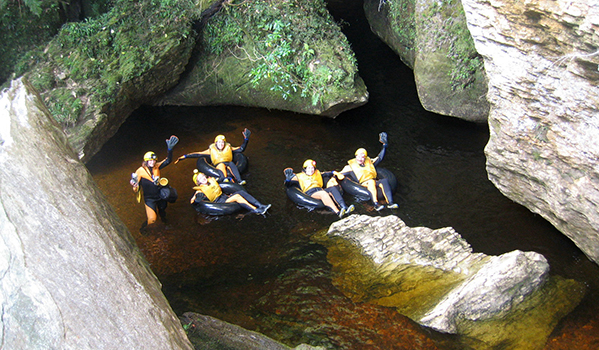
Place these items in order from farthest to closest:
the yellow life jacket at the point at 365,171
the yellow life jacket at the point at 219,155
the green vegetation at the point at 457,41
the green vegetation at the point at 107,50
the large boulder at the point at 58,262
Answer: the green vegetation at the point at 107,50
the green vegetation at the point at 457,41
the yellow life jacket at the point at 219,155
the yellow life jacket at the point at 365,171
the large boulder at the point at 58,262

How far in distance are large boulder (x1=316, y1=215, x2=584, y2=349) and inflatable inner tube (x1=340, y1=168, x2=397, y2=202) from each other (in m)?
1.40

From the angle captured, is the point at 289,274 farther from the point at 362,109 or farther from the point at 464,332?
the point at 362,109

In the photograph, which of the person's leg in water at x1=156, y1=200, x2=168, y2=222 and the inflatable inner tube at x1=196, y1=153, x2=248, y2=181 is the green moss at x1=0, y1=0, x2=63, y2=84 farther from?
the person's leg in water at x1=156, y1=200, x2=168, y2=222

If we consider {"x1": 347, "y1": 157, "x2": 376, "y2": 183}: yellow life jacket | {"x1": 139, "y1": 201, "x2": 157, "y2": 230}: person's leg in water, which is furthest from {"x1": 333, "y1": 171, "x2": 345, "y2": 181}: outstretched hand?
{"x1": 139, "y1": 201, "x2": 157, "y2": 230}: person's leg in water

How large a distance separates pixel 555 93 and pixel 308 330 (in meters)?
4.33

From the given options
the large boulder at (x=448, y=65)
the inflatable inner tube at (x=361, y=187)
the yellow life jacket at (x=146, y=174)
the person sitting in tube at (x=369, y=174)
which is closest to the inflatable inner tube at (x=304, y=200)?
the inflatable inner tube at (x=361, y=187)

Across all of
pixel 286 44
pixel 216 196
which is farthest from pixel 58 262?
pixel 286 44

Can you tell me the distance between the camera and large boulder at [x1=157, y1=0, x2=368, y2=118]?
1073 centimetres

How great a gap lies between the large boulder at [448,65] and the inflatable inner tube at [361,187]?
286 cm

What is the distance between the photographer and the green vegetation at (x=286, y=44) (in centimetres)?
1075

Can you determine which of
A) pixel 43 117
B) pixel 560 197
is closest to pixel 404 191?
pixel 560 197

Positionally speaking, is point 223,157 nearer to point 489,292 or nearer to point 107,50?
point 107,50

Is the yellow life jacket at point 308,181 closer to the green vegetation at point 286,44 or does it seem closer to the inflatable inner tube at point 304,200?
the inflatable inner tube at point 304,200

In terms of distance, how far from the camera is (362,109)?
11.6 meters
